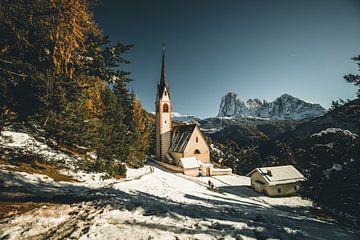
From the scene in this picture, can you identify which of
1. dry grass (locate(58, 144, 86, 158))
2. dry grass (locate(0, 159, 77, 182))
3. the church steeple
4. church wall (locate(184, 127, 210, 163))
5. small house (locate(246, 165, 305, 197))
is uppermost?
the church steeple

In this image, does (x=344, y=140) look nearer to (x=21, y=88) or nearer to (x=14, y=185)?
(x=21, y=88)

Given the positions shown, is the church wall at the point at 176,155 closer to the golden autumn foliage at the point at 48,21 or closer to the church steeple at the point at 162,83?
the church steeple at the point at 162,83

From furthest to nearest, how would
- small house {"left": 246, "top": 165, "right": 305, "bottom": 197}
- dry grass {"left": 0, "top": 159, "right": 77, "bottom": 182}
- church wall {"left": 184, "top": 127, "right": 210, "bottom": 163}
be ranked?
church wall {"left": 184, "top": 127, "right": 210, "bottom": 163}
small house {"left": 246, "top": 165, "right": 305, "bottom": 197}
dry grass {"left": 0, "top": 159, "right": 77, "bottom": 182}

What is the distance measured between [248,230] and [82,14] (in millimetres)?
7672

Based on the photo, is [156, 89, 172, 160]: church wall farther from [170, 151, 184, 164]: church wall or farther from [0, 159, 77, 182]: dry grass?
[0, 159, 77, 182]: dry grass

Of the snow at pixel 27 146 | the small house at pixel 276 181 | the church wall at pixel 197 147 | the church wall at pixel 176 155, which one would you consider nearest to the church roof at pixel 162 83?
the church wall at pixel 197 147

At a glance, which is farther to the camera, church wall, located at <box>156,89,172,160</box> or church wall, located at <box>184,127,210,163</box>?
church wall, located at <box>156,89,172,160</box>

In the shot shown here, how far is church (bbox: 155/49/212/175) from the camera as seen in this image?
1383 inches

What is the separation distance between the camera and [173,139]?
40.9 meters

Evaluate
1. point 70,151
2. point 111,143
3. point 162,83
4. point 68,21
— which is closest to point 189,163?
point 111,143

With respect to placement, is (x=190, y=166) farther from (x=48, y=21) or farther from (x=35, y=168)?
(x=48, y=21)

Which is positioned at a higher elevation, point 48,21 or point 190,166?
point 48,21

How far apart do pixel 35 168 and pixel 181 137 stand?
28.6 meters

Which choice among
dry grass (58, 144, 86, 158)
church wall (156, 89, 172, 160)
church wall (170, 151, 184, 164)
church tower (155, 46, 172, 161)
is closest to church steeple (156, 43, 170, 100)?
→ church tower (155, 46, 172, 161)
